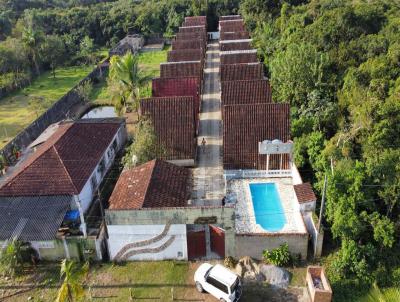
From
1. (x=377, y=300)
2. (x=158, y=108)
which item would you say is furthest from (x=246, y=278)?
(x=158, y=108)

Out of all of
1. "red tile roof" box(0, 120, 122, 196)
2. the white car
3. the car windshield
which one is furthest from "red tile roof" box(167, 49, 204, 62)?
the car windshield

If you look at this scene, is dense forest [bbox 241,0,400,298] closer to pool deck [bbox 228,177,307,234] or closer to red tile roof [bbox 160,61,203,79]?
pool deck [bbox 228,177,307,234]

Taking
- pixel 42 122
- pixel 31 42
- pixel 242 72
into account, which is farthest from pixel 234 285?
pixel 31 42

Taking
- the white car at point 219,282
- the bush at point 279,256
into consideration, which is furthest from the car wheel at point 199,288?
the bush at point 279,256

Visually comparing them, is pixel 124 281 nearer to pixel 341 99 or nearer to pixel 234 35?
pixel 341 99

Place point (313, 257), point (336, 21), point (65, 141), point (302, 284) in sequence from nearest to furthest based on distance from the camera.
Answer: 1. point (302, 284)
2. point (313, 257)
3. point (65, 141)
4. point (336, 21)

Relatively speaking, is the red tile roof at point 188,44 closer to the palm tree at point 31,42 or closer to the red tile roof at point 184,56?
the red tile roof at point 184,56

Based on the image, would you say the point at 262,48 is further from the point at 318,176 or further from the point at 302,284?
the point at 302,284
